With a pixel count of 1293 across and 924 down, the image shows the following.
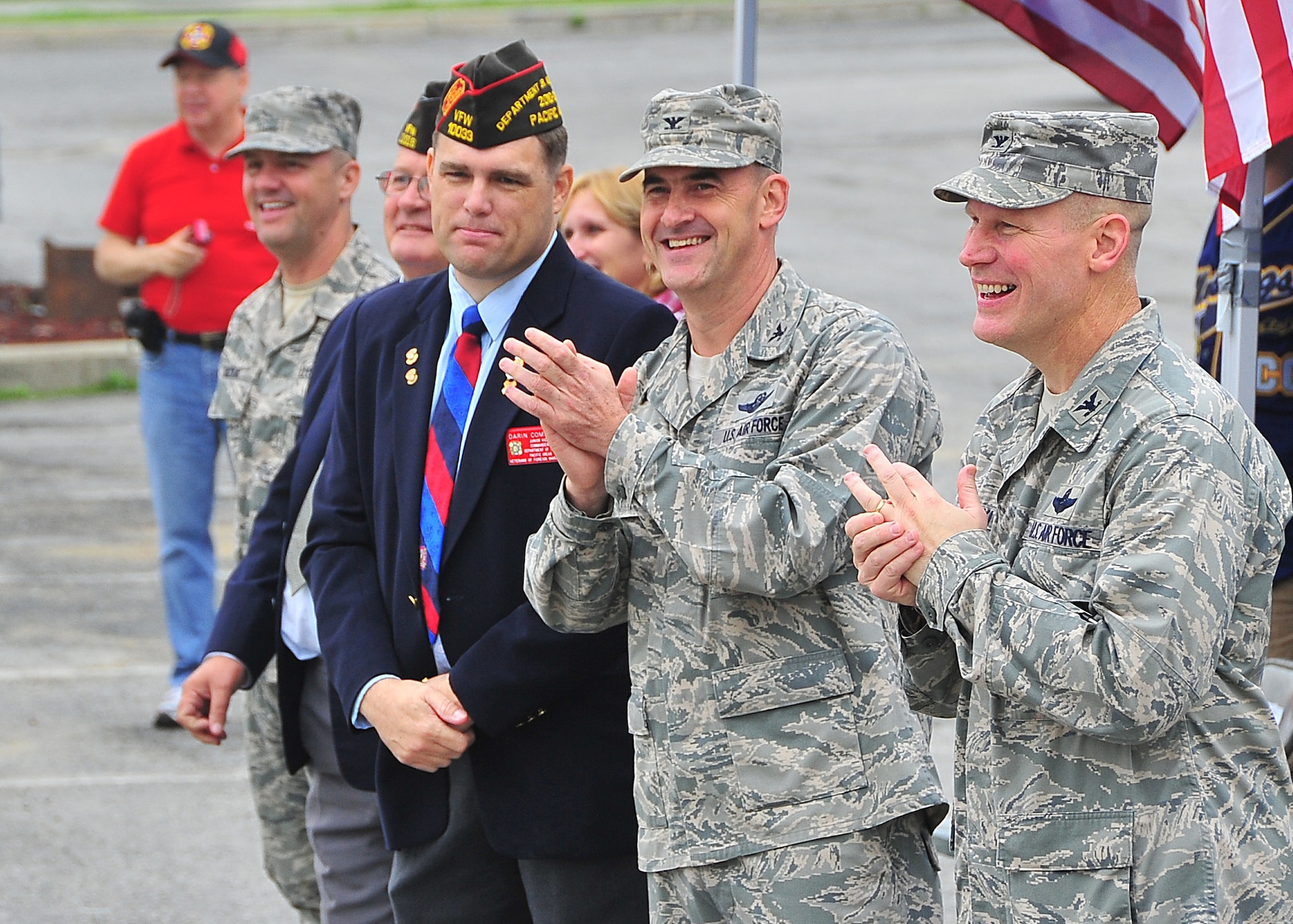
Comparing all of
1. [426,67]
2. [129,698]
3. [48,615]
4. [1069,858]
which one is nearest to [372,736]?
[1069,858]

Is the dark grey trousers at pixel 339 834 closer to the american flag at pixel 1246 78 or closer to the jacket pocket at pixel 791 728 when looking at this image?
the jacket pocket at pixel 791 728

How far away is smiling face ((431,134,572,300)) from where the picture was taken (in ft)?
11.4

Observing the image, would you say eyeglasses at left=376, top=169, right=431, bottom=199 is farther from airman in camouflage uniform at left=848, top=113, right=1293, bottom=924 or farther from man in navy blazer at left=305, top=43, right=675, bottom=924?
airman in camouflage uniform at left=848, top=113, right=1293, bottom=924

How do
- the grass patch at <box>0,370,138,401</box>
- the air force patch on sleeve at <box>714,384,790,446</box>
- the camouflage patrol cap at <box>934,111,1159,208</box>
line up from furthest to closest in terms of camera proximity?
1. the grass patch at <box>0,370,138,401</box>
2. the air force patch on sleeve at <box>714,384,790,446</box>
3. the camouflage patrol cap at <box>934,111,1159,208</box>

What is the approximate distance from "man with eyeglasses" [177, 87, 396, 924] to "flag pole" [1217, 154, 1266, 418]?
6.50 ft

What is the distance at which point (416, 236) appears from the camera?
4.45 metres

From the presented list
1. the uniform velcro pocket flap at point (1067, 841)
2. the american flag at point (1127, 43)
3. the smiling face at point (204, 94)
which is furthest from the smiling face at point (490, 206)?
the smiling face at point (204, 94)

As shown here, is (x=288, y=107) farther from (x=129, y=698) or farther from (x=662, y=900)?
(x=129, y=698)

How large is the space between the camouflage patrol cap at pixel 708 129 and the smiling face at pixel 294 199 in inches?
67.6

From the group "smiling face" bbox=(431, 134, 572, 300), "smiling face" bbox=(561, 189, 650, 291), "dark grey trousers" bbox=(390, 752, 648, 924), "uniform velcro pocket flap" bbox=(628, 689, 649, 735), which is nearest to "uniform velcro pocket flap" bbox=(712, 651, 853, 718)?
"uniform velcro pocket flap" bbox=(628, 689, 649, 735)

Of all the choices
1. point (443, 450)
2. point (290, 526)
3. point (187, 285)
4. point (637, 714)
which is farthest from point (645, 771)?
point (187, 285)

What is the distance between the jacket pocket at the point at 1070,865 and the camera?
2.46 meters

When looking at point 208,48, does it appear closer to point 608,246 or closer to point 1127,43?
point 608,246

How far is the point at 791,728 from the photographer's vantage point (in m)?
2.93
